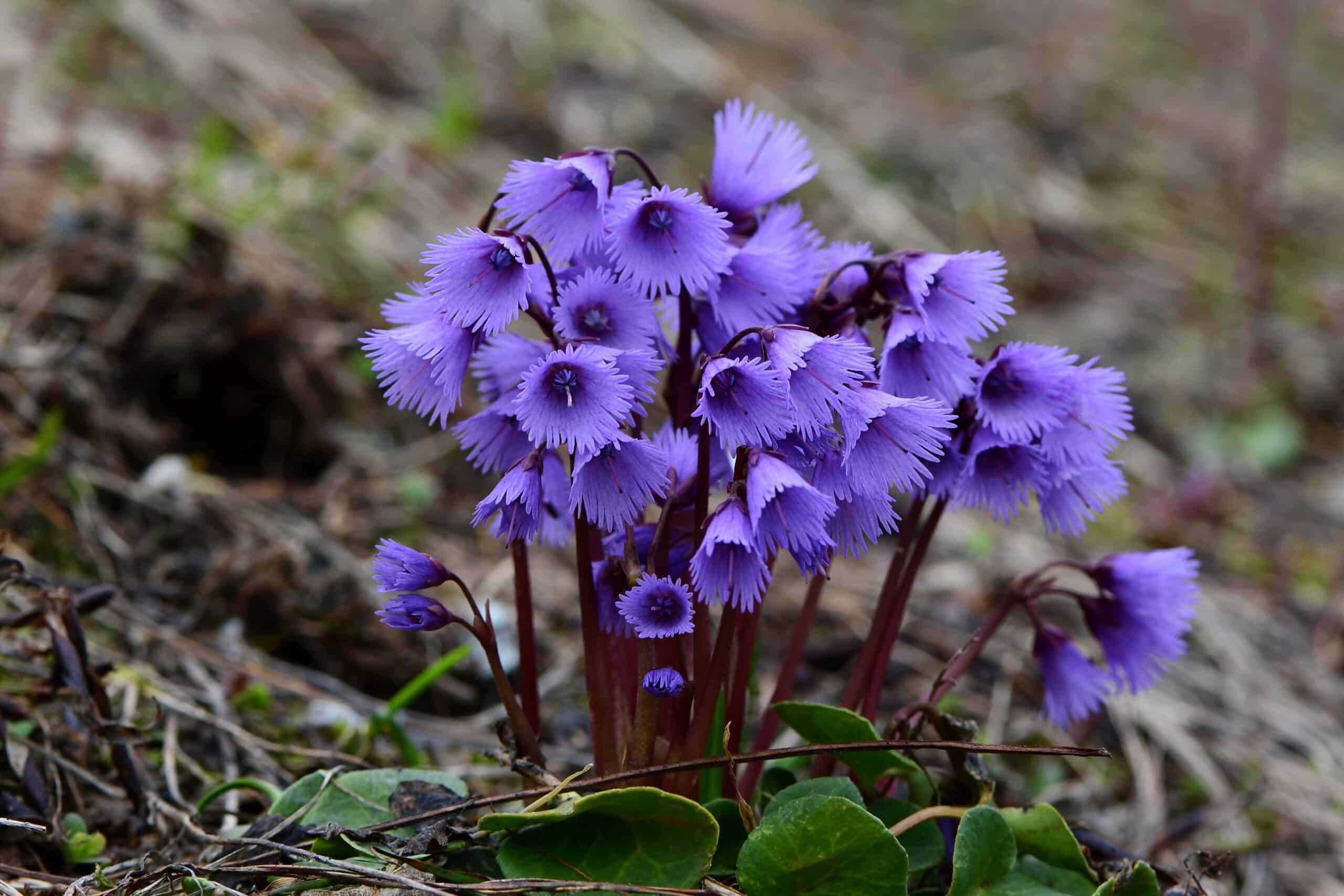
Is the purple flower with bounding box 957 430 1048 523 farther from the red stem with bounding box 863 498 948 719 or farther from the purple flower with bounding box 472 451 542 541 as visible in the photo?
the purple flower with bounding box 472 451 542 541

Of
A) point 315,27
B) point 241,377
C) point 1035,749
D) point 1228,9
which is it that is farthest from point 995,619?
point 1228,9

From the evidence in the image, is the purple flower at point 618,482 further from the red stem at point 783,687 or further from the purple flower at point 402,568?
the red stem at point 783,687

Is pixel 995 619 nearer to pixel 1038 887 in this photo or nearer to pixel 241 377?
pixel 1038 887

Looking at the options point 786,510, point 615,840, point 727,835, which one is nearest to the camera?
Result: point 786,510

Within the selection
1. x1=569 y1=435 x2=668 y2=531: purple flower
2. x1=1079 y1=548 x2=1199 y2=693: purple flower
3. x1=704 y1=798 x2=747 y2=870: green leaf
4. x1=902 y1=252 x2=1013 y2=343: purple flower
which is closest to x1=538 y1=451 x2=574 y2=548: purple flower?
x1=569 y1=435 x2=668 y2=531: purple flower

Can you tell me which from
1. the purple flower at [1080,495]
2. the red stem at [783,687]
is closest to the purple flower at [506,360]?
the red stem at [783,687]

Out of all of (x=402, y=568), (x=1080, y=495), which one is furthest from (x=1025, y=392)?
(x=402, y=568)

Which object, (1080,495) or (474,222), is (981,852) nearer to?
(1080,495)
